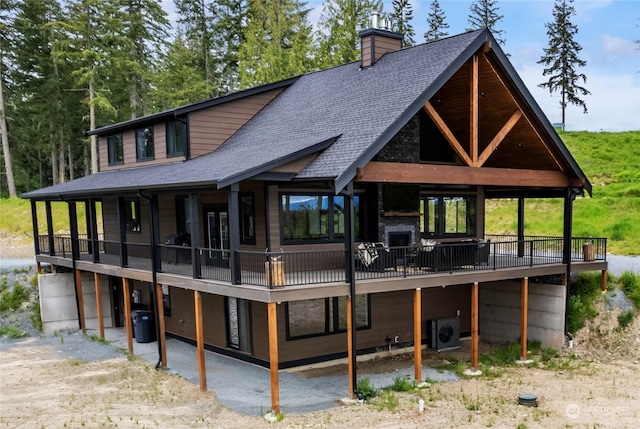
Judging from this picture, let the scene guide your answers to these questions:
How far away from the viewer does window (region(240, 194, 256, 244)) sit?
1408 cm

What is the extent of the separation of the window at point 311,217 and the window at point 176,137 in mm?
5995

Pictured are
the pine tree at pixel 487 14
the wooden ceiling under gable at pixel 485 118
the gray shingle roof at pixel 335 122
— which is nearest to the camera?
the gray shingle roof at pixel 335 122

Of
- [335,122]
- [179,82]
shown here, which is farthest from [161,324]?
[179,82]

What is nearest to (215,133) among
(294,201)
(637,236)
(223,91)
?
(294,201)

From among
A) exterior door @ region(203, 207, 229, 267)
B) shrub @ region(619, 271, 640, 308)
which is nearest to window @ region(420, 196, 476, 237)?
shrub @ region(619, 271, 640, 308)

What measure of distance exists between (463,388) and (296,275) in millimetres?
5208

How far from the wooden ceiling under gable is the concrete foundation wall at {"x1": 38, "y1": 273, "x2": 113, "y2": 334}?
1475 centimetres

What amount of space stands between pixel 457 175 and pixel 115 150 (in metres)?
15.1

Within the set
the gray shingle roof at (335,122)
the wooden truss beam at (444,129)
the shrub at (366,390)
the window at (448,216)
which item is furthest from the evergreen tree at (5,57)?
the shrub at (366,390)

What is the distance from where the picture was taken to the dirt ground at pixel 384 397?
10617 mm

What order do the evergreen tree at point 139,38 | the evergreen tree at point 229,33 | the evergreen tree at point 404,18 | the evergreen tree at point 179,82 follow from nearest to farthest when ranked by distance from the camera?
1. the evergreen tree at point 139,38
2. the evergreen tree at point 179,82
3. the evergreen tree at point 229,33
4. the evergreen tree at point 404,18

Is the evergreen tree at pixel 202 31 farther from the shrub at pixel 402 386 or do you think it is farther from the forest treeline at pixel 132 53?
the shrub at pixel 402 386

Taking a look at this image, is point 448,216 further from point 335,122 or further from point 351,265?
point 351,265

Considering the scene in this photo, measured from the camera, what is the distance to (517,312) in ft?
56.3
